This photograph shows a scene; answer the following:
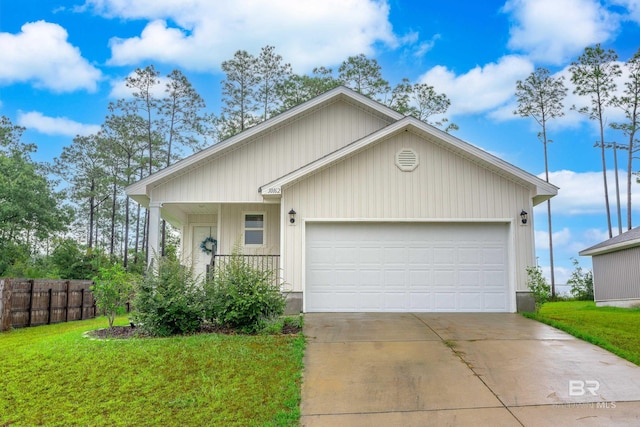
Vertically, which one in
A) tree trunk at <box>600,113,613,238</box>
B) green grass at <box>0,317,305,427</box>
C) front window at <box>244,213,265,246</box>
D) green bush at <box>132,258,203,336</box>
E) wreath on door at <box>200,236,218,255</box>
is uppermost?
tree trunk at <box>600,113,613,238</box>

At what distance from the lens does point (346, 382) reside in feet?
20.6

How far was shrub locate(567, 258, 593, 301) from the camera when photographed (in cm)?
2400

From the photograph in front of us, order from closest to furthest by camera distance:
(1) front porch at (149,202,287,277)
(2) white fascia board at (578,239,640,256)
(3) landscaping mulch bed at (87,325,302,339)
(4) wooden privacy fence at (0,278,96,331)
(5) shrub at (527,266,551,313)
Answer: (3) landscaping mulch bed at (87,325,302,339)
(5) shrub at (527,266,551,313)
(4) wooden privacy fence at (0,278,96,331)
(1) front porch at (149,202,287,277)
(2) white fascia board at (578,239,640,256)

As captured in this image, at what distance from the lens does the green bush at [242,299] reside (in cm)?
891

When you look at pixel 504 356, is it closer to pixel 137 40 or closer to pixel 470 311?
pixel 470 311

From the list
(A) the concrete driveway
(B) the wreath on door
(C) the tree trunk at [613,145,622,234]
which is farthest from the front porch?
(C) the tree trunk at [613,145,622,234]

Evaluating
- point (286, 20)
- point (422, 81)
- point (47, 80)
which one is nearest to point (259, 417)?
point (286, 20)

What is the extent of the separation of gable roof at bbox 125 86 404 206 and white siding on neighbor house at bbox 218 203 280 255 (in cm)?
186

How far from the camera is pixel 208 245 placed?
604 inches

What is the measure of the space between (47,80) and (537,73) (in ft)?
83.6

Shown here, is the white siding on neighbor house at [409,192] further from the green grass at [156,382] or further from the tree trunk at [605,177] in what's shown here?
the tree trunk at [605,177]

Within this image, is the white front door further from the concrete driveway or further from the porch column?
the concrete driveway

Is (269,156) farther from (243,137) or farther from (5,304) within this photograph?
(5,304)

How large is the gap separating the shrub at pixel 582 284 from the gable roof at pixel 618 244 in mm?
2994
